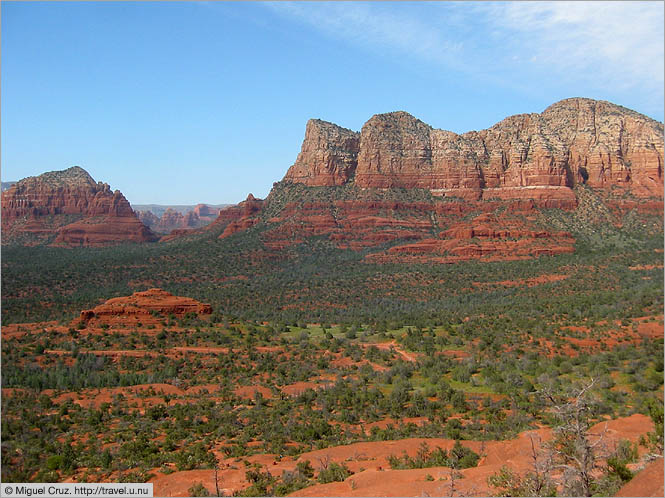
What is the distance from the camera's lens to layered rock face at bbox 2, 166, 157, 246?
12862cm

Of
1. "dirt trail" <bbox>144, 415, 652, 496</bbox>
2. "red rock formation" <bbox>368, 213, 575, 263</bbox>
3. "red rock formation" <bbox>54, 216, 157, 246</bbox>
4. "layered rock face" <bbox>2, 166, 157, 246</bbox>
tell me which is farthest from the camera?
"layered rock face" <bbox>2, 166, 157, 246</bbox>

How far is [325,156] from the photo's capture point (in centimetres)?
10838

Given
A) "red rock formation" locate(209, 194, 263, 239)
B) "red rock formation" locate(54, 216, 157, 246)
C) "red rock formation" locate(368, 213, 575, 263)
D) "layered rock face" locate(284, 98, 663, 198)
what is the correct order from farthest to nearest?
"red rock formation" locate(54, 216, 157, 246) → "red rock formation" locate(209, 194, 263, 239) → "layered rock face" locate(284, 98, 663, 198) → "red rock formation" locate(368, 213, 575, 263)

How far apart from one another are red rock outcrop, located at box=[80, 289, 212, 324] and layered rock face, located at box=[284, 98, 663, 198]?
66183mm

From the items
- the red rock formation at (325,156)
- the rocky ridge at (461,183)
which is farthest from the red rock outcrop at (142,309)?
the red rock formation at (325,156)

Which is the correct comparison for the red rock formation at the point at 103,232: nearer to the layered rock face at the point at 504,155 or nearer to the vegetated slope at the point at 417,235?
the vegetated slope at the point at 417,235

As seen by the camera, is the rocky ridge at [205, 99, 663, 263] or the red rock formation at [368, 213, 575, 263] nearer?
the red rock formation at [368, 213, 575, 263]

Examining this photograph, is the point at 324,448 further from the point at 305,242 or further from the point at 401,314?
the point at 305,242

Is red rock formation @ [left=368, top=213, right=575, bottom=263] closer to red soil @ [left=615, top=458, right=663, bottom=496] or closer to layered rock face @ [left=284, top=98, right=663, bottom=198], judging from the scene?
layered rock face @ [left=284, top=98, right=663, bottom=198]

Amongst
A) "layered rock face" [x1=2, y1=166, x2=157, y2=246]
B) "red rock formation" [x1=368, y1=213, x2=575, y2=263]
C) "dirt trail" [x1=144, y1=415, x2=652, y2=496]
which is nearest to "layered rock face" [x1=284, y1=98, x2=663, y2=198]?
"red rock formation" [x1=368, y1=213, x2=575, y2=263]

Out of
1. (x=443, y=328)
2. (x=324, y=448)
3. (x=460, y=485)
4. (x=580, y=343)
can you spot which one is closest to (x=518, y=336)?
(x=580, y=343)

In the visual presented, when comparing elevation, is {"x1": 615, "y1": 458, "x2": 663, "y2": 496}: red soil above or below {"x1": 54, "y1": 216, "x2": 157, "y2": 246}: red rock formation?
below

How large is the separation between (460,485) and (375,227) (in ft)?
271

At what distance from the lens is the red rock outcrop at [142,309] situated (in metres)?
41.7
